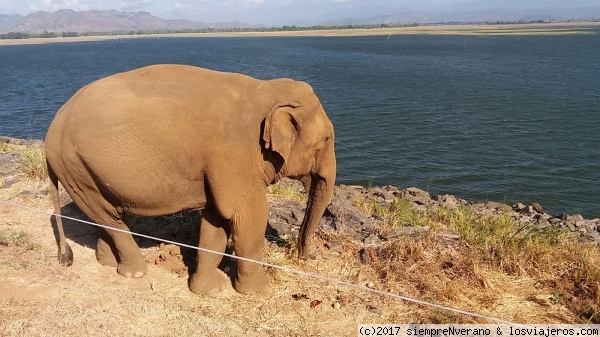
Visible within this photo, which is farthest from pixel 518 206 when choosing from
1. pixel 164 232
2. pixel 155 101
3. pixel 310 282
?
pixel 155 101

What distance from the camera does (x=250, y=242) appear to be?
603cm

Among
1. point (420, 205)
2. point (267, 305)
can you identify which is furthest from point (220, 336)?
point (420, 205)

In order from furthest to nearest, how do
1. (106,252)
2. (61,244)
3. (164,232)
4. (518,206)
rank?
(518,206) < (164,232) < (106,252) < (61,244)

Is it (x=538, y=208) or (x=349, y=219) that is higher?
(x=349, y=219)

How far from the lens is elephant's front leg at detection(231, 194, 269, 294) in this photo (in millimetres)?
5871

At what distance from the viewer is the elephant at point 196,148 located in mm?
5492

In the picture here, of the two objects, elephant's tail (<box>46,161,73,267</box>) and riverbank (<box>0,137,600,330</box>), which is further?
elephant's tail (<box>46,161,73,267</box>)

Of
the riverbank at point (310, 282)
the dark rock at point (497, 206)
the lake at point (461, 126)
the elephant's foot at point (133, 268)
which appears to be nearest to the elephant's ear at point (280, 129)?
the riverbank at point (310, 282)

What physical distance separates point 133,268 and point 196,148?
2.02m

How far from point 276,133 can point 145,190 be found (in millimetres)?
1606

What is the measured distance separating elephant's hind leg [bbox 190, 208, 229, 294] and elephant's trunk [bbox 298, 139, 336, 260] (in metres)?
1.05

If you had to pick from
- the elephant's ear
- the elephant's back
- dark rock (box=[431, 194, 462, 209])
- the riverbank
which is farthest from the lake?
the elephant's back

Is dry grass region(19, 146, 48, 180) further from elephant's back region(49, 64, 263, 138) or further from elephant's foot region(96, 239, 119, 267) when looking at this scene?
elephant's back region(49, 64, 263, 138)

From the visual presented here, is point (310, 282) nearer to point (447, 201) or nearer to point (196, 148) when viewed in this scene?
point (196, 148)
